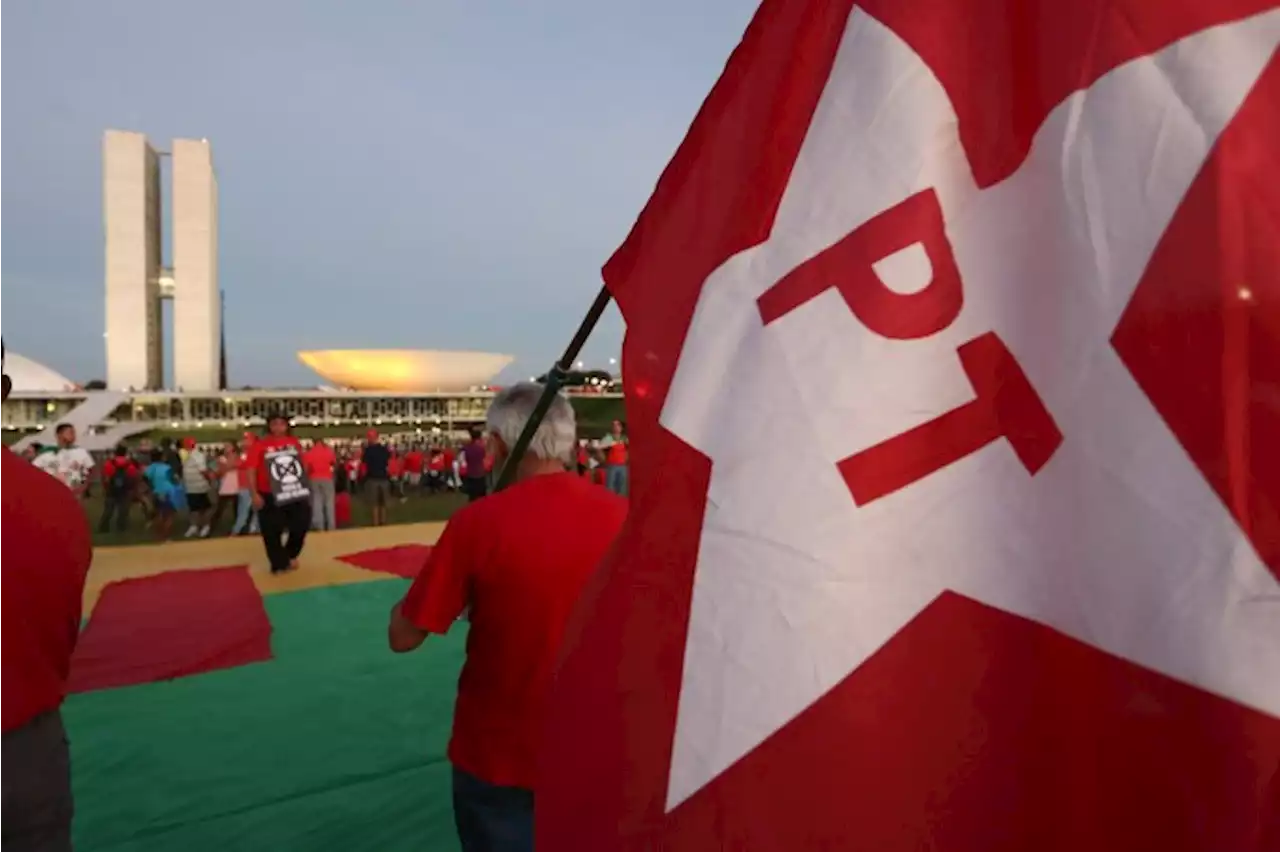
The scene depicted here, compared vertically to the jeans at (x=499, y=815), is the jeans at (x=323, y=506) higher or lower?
lower

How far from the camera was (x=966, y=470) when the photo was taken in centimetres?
111

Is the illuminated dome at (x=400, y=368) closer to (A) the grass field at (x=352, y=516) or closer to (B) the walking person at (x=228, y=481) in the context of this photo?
(A) the grass field at (x=352, y=516)

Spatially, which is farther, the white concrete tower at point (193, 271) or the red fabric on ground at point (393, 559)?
the white concrete tower at point (193, 271)

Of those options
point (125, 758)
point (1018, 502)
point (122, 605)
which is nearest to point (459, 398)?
point (122, 605)

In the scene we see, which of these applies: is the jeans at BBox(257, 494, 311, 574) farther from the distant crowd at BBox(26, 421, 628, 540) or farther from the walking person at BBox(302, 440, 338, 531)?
the walking person at BBox(302, 440, 338, 531)

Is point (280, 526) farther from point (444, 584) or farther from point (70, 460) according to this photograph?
point (444, 584)

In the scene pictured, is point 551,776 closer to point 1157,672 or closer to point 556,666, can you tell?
point 556,666

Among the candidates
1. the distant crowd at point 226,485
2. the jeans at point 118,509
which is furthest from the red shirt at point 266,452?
the jeans at point 118,509

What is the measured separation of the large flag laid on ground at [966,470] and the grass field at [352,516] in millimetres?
11436

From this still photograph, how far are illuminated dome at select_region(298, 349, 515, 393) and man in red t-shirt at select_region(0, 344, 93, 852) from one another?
6462 centimetres

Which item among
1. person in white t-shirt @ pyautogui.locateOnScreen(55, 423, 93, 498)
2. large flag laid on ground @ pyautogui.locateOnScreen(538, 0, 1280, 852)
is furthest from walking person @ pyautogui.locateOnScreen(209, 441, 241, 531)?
large flag laid on ground @ pyautogui.locateOnScreen(538, 0, 1280, 852)

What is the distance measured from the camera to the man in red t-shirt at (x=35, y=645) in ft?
6.02

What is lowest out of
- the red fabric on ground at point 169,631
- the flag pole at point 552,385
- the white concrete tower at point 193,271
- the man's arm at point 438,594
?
the red fabric on ground at point 169,631

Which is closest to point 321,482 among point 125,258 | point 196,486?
point 196,486
